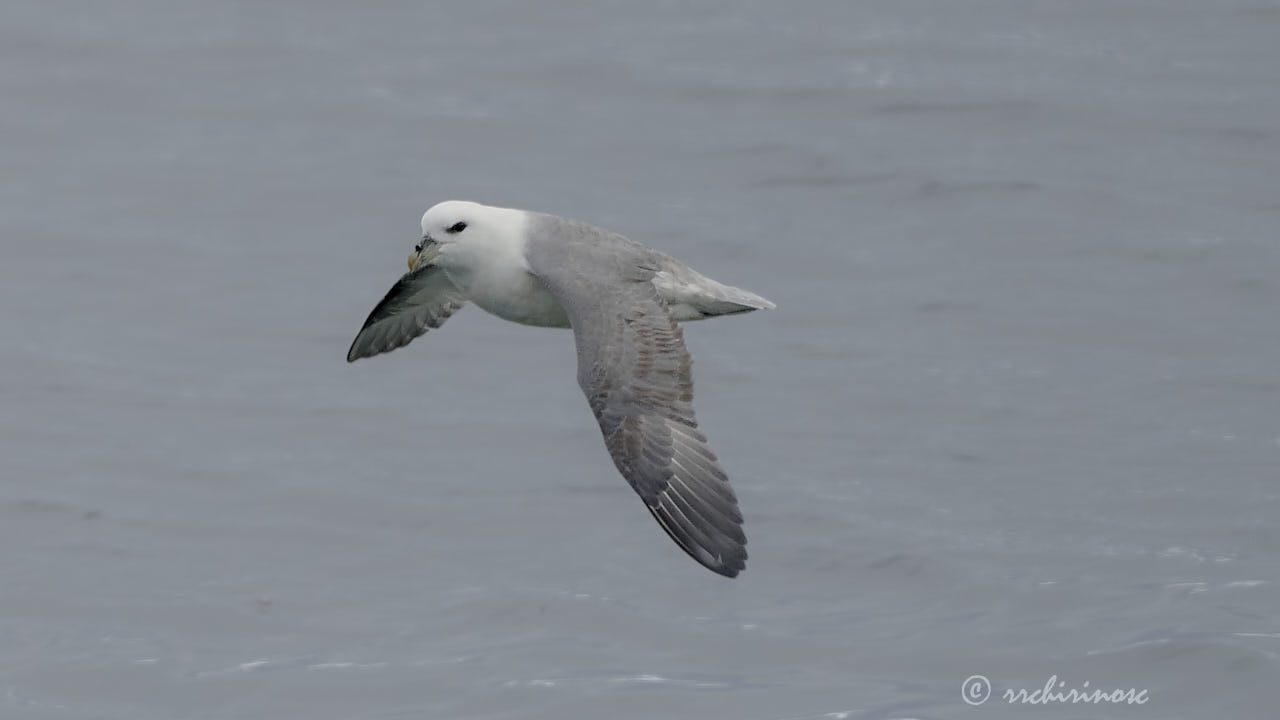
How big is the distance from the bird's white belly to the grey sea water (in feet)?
13.6

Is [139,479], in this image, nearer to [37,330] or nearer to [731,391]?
[37,330]

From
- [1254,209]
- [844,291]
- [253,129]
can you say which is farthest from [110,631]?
[1254,209]

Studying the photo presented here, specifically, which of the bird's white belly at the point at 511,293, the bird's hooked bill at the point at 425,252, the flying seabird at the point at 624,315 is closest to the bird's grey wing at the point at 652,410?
the flying seabird at the point at 624,315

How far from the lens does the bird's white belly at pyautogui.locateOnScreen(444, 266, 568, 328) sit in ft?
31.7

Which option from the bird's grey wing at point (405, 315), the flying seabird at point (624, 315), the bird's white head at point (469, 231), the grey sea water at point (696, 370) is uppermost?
the bird's white head at point (469, 231)

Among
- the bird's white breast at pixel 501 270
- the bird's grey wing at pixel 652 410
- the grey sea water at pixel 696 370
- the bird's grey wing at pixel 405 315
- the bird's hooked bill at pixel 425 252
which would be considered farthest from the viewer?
the grey sea water at pixel 696 370

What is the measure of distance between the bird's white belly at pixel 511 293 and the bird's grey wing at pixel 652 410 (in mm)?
290

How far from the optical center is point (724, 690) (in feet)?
43.8

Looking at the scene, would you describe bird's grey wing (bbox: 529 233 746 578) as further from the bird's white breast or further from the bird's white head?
the bird's white head

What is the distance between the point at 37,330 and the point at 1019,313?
345 inches

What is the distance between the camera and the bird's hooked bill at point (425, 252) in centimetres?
984

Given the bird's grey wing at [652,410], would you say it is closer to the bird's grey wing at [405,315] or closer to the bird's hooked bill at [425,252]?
the bird's hooked bill at [425,252]

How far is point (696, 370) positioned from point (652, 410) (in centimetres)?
978

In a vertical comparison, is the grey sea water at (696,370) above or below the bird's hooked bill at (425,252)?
below
